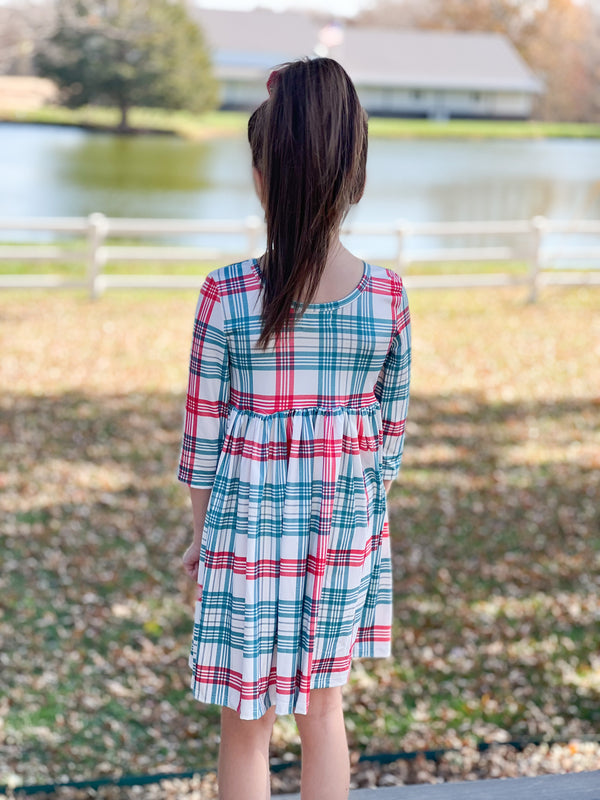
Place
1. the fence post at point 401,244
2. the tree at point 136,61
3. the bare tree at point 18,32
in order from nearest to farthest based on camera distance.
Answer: the bare tree at point 18,32 < the fence post at point 401,244 < the tree at point 136,61

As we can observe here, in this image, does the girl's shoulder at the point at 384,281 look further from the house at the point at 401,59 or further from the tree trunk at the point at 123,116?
the house at the point at 401,59

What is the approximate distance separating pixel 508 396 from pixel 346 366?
17.6 feet

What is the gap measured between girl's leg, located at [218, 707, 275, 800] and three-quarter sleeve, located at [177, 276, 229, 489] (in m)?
0.44

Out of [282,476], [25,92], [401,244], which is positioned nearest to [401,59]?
[25,92]

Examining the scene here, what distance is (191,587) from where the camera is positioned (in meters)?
3.96

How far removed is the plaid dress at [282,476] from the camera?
1.59 metres

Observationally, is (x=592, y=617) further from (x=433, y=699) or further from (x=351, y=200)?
(x=351, y=200)

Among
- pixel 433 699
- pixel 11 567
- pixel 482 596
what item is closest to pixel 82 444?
pixel 11 567

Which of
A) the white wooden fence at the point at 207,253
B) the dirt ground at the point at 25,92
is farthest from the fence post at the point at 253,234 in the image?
the dirt ground at the point at 25,92

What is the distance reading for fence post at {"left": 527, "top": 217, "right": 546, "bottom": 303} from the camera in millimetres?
10234

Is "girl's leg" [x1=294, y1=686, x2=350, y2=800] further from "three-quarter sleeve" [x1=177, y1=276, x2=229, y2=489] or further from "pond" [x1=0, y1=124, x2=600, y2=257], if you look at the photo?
"pond" [x1=0, y1=124, x2=600, y2=257]

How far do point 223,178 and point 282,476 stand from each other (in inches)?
812

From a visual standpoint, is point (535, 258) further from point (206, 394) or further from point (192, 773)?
point (206, 394)

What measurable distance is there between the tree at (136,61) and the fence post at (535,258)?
6.24 metres
